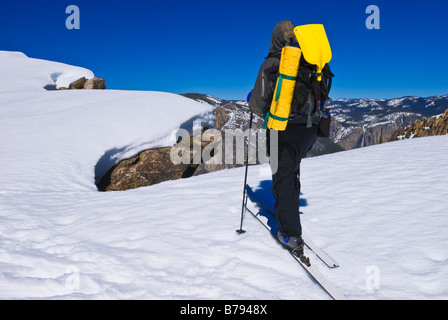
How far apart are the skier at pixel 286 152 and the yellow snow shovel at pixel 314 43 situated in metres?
0.23

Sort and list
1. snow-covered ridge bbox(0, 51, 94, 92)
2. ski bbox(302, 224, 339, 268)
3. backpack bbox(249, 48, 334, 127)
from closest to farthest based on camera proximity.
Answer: backpack bbox(249, 48, 334, 127) < ski bbox(302, 224, 339, 268) < snow-covered ridge bbox(0, 51, 94, 92)

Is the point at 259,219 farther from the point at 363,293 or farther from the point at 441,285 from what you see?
the point at 441,285

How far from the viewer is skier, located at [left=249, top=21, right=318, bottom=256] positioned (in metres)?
3.61

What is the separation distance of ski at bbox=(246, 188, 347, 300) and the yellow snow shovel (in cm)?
249

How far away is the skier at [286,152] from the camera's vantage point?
3609 mm

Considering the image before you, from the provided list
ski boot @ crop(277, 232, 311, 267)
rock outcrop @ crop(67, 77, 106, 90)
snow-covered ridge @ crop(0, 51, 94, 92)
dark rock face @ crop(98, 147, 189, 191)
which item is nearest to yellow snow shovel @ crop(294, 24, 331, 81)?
ski boot @ crop(277, 232, 311, 267)

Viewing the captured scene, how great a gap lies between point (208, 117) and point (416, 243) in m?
14.5

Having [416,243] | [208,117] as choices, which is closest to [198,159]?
[208,117]

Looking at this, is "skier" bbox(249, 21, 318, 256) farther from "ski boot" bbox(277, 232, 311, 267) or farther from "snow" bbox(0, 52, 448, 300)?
"snow" bbox(0, 52, 448, 300)

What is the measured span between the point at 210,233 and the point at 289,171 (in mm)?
1764

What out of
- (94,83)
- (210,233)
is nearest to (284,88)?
(210,233)

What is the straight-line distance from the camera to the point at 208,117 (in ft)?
57.5

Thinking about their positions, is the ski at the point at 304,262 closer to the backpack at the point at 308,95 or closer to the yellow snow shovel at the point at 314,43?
the backpack at the point at 308,95
